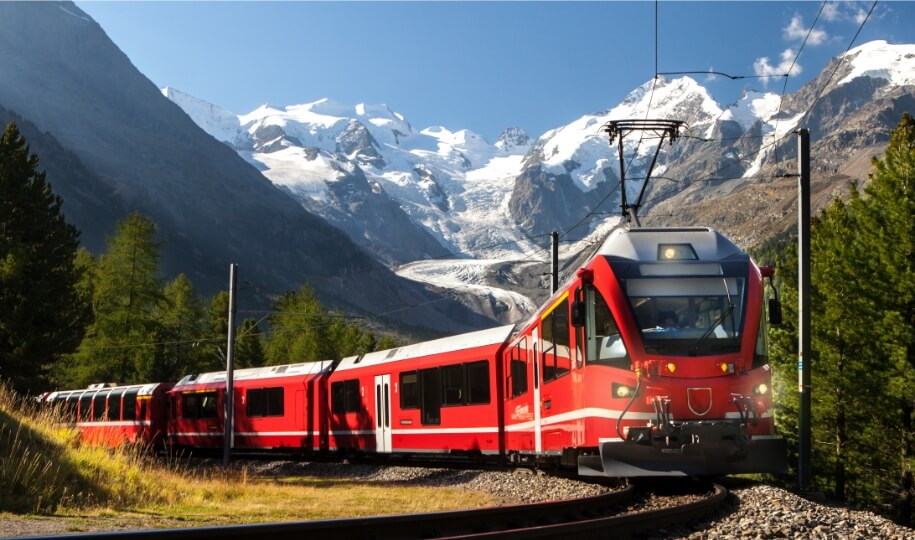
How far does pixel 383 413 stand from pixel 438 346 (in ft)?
11.6

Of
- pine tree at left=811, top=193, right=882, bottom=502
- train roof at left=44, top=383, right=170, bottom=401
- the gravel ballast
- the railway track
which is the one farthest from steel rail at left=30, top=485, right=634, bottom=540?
train roof at left=44, top=383, right=170, bottom=401

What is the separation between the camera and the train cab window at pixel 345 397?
3131 centimetres

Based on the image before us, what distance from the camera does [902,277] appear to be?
3120 cm

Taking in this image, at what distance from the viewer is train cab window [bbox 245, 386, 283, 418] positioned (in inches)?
1441

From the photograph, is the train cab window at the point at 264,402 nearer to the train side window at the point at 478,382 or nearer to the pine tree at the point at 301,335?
the train side window at the point at 478,382

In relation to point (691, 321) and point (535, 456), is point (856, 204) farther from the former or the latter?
point (691, 321)

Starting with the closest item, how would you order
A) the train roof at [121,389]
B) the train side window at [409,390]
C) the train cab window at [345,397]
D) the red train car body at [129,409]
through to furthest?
the train side window at [409,390] → the train cab window at [345,397] → the red train car body at [129,409] → the train roof at [121,389]

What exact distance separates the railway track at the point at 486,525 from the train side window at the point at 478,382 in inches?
403

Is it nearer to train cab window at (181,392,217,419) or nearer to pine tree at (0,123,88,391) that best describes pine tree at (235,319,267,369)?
pine tree at (0,123,88,391)

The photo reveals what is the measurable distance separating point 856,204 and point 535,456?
62.6 ft

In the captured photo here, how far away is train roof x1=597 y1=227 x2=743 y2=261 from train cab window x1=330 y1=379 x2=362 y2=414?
16.8 meters

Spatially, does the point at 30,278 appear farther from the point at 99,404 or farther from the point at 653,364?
the point at 653,364

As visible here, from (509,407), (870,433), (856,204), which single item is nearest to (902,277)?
(856,204)

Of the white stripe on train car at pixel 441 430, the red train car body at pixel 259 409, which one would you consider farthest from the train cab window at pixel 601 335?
the red train car body at pixel 259 409
